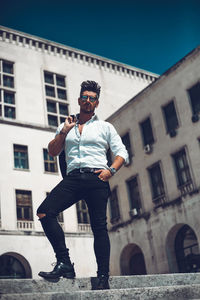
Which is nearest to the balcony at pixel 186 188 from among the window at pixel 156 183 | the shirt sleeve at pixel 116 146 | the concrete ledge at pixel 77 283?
the window at pixel 156 183

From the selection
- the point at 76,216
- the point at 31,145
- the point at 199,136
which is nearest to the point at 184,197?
the point at 199,136

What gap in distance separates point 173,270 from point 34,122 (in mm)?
13049

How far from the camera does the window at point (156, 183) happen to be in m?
21.5

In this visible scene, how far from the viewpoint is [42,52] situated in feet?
98.4

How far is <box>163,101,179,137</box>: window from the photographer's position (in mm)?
21297

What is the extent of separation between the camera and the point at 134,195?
928 inches

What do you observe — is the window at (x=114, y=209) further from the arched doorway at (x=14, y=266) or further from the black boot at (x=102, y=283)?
the black boot at (x=102, y=283)

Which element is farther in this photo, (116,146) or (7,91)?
(7,91)

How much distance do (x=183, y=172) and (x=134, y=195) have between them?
4.05 meters

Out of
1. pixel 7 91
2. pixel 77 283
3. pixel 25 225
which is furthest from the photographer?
pixel 7 91

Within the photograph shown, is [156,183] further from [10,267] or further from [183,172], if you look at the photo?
[10,267]

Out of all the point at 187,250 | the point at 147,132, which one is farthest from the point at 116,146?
the point at 147,132

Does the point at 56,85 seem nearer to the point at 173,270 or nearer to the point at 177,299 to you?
the point at 173,270

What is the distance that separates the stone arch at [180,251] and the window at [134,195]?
109 inches
